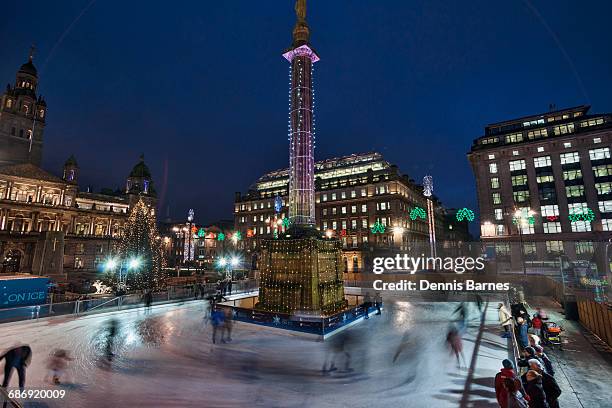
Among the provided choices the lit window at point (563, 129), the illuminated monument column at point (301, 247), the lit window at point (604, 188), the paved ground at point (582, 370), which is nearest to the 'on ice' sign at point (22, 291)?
the illuminated monument column at point (301, 247)

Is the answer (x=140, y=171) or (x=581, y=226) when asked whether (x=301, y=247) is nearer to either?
(x=581, y=226)

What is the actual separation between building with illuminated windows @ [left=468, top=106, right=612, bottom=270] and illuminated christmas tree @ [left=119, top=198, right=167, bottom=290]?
2119 inches

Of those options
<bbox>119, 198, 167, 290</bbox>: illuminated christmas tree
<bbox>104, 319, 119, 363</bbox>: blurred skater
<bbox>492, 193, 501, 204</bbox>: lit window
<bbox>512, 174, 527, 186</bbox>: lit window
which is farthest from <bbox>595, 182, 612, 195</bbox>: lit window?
<bbox>104, 319, 119, 363</bbox>: blurred skater

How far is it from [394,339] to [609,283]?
2085cm

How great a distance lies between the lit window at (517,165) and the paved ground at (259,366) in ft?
169

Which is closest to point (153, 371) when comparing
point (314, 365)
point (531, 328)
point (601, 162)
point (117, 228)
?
point (314, 365)

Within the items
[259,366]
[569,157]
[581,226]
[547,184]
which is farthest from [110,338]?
[569,157]

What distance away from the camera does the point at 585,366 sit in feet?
39.5

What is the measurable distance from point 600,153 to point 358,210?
4538 cm

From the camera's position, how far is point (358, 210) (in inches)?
2692

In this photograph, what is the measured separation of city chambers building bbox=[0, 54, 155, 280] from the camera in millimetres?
57438

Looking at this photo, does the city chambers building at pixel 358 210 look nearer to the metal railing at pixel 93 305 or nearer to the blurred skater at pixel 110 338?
the metal railing at pixel 93 305

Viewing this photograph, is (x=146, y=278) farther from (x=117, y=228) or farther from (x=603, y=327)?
(x=117, y=228)

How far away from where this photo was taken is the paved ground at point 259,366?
8977 mm
